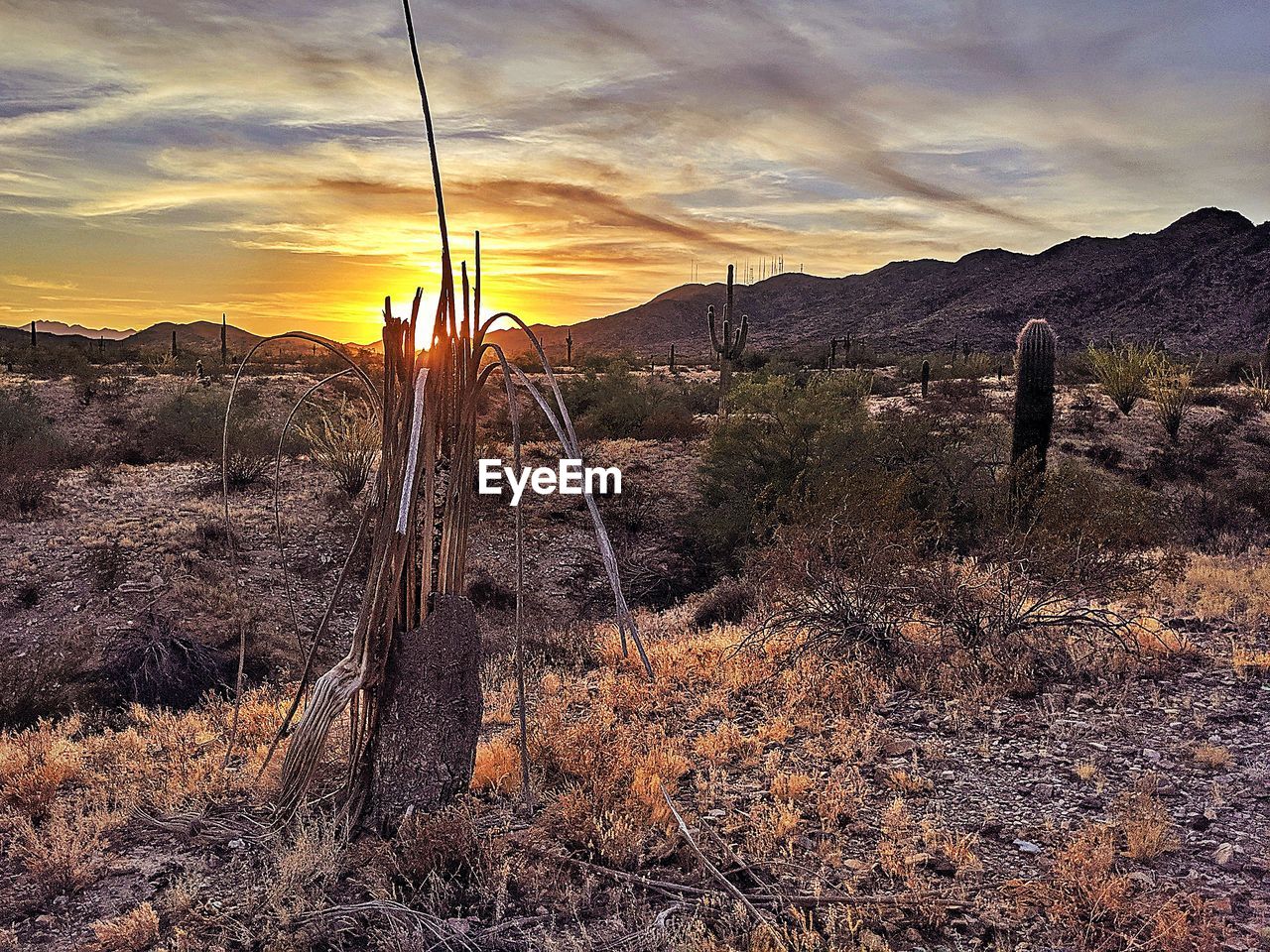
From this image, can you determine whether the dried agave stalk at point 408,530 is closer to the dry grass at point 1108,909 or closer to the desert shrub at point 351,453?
the dry grass at point 1108,909

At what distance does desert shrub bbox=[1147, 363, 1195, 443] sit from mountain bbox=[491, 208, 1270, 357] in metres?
46.0

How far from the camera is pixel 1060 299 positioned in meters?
90.8

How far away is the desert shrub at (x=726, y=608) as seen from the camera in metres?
10.1

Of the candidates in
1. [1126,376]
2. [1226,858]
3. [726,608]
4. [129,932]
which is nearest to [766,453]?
[726,608]

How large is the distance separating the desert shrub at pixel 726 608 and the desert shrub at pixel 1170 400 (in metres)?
15.9

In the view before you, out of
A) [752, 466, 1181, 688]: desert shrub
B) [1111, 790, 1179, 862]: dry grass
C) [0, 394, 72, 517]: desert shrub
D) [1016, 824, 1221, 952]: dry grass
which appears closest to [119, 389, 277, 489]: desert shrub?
[0, 394, 72, 517]: desert shrub

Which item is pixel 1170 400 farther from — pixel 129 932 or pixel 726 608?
pixel 129 932

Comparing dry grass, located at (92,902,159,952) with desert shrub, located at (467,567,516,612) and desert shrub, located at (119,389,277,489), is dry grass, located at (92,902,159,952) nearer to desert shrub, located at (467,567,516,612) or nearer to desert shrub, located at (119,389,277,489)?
desert shrub, located at (467,567,516,612)

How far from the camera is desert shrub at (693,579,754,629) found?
10086 mm

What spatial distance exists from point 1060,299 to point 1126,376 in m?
73.4

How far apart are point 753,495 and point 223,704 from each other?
8.49 meters

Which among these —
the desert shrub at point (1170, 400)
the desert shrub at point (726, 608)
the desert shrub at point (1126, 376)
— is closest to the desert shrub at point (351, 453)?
the desert shrub at point (726, 608)

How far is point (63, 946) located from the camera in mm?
3707

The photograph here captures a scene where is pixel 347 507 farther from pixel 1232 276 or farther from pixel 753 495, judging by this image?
pixel 1232 276
